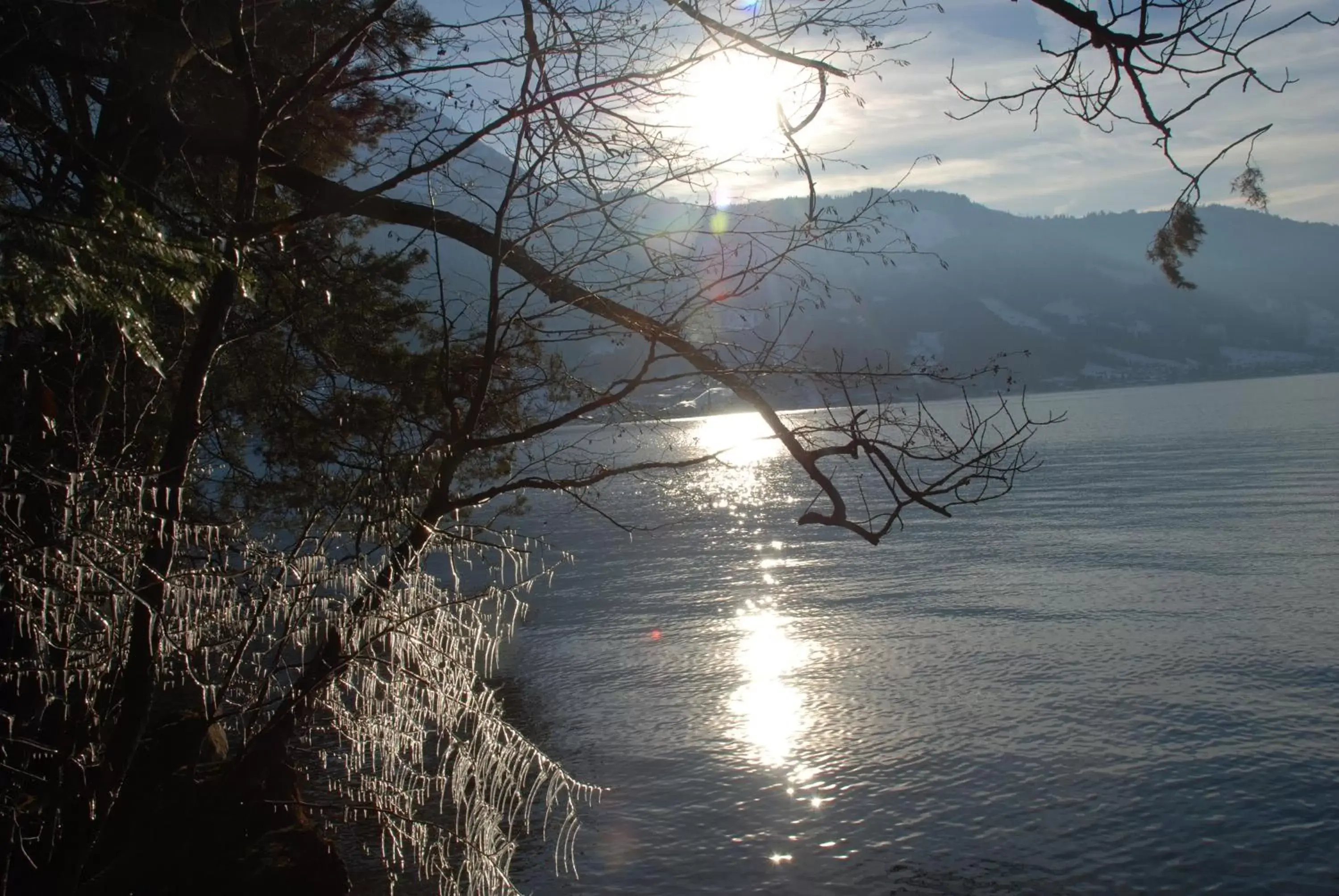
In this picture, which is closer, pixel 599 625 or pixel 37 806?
pixel 37 806

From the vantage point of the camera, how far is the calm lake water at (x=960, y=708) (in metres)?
11.3

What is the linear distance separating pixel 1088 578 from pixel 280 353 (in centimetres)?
2277

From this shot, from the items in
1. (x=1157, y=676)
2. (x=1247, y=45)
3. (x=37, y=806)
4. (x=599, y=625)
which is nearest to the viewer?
(x=1247, y=45)

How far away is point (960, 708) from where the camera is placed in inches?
665

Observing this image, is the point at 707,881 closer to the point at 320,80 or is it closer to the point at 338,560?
the point at 338,560

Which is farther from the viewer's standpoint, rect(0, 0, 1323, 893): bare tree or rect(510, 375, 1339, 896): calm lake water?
rect(510, 375, 1339, 896): calm lake water

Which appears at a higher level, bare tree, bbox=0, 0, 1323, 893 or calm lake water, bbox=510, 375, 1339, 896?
bare tree, bbox=0, 0, 1323, 893

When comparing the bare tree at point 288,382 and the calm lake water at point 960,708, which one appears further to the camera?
the calm lake water at point 960,708

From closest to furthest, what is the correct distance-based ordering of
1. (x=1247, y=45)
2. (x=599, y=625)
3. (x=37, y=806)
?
1. (x=1247, y=45)
2. (x=37, y=806)
3. (x=599, y=625)

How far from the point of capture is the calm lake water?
11258 mm

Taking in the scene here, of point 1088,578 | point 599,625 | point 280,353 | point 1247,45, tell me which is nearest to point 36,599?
point 1247,45

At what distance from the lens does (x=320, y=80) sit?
474 cm

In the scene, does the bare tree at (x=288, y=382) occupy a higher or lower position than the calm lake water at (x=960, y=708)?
higher

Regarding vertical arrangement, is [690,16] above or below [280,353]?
above
